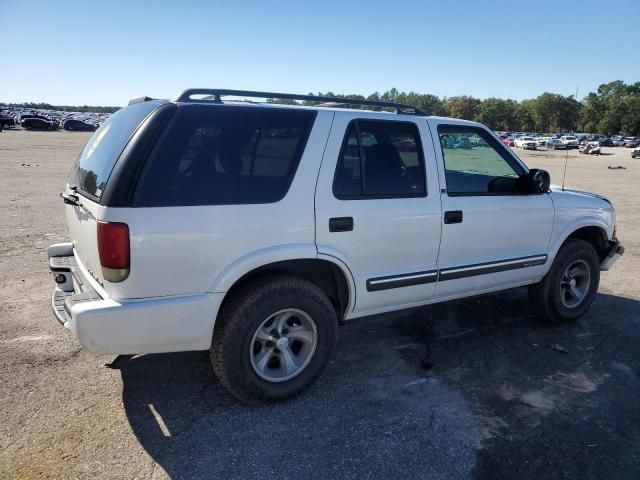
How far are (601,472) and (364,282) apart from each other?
5.81ft

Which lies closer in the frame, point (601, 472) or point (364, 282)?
point (601, 472)

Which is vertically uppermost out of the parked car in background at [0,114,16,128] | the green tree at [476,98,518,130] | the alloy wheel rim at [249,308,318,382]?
the green tree at [476,98,518,130]

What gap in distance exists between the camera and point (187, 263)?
2797 millimetres

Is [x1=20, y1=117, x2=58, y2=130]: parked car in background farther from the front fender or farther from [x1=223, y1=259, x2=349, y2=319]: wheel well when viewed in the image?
the front fender

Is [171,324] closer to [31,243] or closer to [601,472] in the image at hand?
[601,472]

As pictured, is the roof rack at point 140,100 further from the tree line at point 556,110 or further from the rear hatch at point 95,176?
the tree line at point 556,110

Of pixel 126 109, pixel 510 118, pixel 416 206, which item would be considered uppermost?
pixel 510 118

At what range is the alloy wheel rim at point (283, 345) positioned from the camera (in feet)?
10.6

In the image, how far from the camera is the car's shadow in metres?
2.73

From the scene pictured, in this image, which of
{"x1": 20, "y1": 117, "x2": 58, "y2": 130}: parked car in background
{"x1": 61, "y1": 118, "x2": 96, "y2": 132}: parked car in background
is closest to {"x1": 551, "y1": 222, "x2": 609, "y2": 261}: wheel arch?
{"x1": 20, "y1": 117, "x2": 58, "y2": 130}: parked car in background

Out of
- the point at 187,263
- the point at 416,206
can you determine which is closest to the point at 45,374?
the point at 187,263

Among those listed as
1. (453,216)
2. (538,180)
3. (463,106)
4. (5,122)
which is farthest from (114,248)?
(463,106)

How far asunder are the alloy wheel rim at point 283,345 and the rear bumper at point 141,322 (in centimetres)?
39

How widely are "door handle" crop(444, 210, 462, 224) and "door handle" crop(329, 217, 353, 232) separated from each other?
2.88 feet
